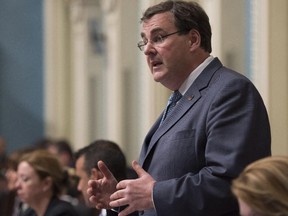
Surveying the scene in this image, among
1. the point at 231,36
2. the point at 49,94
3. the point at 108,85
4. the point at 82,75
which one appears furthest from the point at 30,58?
the point at 231,36

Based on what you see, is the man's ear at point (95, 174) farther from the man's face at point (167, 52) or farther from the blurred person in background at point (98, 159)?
the man's face at point (167, 52)

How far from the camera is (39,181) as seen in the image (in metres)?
5.40

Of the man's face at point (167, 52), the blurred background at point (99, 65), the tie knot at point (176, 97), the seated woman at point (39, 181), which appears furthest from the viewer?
the blurred background at point (99, 65)

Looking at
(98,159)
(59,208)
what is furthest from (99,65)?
(98,159)

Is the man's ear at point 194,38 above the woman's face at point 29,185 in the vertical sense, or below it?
above

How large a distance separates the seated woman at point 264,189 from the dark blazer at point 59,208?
7.88 ft

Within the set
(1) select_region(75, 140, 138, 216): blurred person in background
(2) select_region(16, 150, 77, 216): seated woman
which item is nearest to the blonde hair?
(2) select_region(16, 150, 77, 216): seated woman

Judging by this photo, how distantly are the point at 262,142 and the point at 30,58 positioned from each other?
30.0ft

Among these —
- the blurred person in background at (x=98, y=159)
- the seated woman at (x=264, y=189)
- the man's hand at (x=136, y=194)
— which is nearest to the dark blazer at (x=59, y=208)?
the blurred person in background at (x=98, y=159)

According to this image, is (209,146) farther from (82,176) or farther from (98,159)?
(82,176)

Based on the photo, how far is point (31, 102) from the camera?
12.0 m

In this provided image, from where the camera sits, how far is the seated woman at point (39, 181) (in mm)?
5324

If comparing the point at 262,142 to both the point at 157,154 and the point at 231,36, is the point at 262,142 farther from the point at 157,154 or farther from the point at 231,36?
the point at 231,36

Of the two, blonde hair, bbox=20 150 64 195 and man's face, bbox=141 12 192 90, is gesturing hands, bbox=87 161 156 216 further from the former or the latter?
blonde hair, bbox=20 150 64 195
